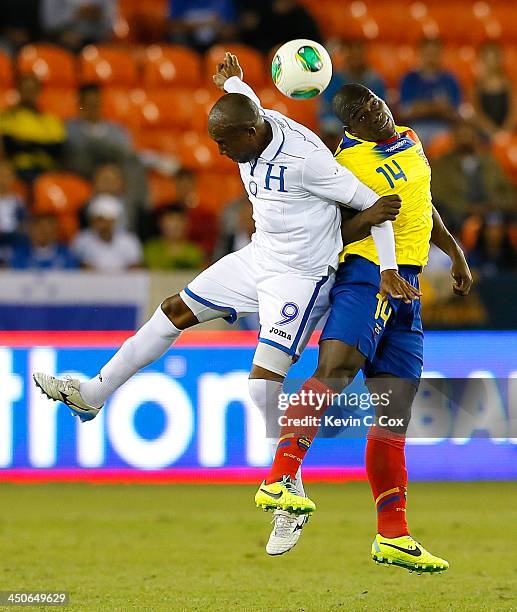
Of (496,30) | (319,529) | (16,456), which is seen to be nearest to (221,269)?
(319,529)

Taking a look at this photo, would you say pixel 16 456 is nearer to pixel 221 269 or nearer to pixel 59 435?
pixel 59 435

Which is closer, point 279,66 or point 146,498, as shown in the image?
point 279,66

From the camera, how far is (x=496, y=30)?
15.5 m

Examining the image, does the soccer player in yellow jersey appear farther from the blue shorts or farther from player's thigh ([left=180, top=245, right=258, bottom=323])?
player's thigh ([left=180, top=245, right=258, bottom=323])

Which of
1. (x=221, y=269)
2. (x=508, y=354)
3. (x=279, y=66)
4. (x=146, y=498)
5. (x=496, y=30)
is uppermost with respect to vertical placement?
(x=496, y=30)

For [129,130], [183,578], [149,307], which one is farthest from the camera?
[129,130]

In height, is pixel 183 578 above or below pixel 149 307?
below

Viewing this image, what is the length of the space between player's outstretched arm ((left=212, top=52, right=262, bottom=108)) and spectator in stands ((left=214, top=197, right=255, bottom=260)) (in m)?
4.61

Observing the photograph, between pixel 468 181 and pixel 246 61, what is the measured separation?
10.3ft

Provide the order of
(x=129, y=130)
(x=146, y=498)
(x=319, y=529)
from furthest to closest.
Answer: (x=129, y=130) < (x=146, y=498) < (x=319, y=529)

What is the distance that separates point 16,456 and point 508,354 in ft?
12.2

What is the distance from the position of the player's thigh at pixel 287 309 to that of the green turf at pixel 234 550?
127 centimetres

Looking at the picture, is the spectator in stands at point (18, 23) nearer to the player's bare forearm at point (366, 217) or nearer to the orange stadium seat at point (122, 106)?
the orange stadium seat at point (122, 106)

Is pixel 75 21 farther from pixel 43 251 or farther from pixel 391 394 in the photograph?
pixel 391 394
